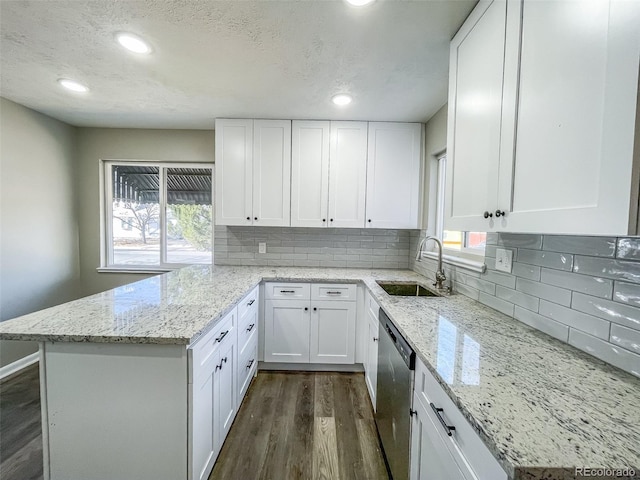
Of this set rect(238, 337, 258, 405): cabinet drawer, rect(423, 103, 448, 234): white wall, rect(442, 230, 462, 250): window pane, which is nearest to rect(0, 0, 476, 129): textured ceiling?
rect(423, 103, 448, 234): white wall

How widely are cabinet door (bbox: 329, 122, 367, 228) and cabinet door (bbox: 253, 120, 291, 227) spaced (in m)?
0.44

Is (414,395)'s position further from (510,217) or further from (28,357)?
(28,357)

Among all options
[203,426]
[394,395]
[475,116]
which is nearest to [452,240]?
[475,116]

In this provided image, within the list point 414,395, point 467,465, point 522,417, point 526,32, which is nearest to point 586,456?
point 522,417

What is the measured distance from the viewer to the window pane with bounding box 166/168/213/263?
317 cm

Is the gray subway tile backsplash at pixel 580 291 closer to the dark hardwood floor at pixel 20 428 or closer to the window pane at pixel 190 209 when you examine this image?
the dark hardwood floor at pixel 20 428

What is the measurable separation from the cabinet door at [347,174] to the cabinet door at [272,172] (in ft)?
1.43

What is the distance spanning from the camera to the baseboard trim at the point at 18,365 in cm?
233

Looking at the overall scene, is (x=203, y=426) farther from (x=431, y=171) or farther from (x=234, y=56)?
(x=431, y=171)

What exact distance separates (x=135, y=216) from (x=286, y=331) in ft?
7.51

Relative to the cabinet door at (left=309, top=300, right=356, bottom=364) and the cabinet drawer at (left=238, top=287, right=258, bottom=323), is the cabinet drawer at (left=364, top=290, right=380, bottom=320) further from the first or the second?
the cabinet drawer at (left=238, top=287, right=258, bottom=323)

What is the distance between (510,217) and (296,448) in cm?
172

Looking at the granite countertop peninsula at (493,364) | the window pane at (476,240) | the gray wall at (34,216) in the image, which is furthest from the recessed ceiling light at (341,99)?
the gray wall at (34,216)

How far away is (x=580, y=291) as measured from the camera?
999 mm
